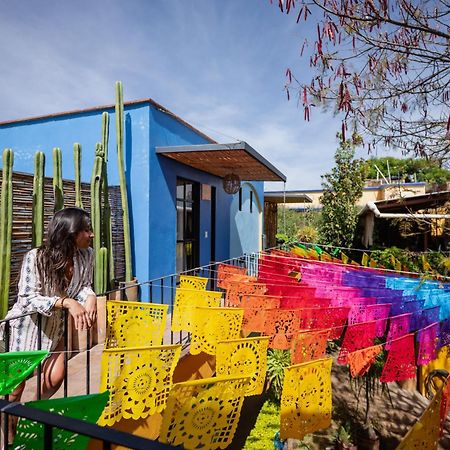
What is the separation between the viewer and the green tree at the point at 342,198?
12.6 m

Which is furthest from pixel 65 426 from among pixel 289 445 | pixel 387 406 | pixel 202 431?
pixel 387 406

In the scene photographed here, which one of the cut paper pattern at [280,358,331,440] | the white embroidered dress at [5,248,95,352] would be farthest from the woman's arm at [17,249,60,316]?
the cut paper pattern at [280,358,331,440]

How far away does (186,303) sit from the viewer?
3.46m

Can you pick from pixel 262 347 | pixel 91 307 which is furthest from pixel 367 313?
pixel 91 307

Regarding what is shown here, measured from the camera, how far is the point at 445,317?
298cm

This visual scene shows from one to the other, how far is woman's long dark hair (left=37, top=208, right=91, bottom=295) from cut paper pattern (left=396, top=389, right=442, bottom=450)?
6.54 feet

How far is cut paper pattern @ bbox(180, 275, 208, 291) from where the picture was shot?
161 inches

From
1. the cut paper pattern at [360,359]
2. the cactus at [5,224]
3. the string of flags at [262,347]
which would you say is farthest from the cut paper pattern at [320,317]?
the cactus at [5,224]

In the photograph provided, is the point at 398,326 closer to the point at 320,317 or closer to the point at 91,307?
the point at 320,317

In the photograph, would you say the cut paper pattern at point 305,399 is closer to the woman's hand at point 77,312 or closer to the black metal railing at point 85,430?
the black metal railing at point 85,430

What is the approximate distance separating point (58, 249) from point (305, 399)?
173 centimetres

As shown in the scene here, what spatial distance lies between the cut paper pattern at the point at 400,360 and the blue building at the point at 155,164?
3548 mm

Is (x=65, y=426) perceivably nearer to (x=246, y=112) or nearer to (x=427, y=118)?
(x=427, y=118)

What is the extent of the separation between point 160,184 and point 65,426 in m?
5.37
